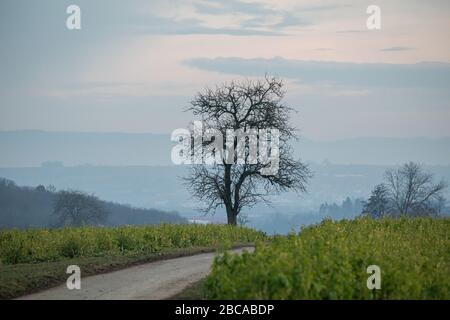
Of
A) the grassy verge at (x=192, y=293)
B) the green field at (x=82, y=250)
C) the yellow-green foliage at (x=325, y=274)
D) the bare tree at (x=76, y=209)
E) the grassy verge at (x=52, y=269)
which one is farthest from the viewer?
the bare tree at (x=76, y=209)

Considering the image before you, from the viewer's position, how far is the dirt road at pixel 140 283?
19.3 m

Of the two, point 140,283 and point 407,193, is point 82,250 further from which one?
point 407,193

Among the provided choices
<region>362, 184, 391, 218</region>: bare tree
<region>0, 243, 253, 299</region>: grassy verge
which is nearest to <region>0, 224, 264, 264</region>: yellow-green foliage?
<region>0, 243, 253, 299</region>: grassy verge

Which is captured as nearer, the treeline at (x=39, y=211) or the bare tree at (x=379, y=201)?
the bare tree at (x=379, y=201)

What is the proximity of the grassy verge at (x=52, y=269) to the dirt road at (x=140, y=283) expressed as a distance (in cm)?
50

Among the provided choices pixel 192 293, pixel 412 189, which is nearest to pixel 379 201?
pixel 412 189

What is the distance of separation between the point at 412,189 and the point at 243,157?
57774mm

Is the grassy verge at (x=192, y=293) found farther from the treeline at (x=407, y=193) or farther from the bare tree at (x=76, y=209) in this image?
the bare tree at (x=76, y=209)

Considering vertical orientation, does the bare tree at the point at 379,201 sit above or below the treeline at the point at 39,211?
above

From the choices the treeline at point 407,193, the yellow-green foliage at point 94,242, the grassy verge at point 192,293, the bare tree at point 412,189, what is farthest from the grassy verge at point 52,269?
the bare tree at point 412,189
